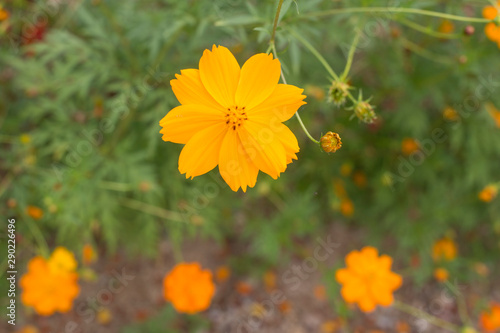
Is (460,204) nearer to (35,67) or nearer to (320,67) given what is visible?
(320,67)

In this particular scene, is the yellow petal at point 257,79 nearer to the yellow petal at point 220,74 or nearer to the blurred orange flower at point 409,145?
the yellow petal at point 220,74

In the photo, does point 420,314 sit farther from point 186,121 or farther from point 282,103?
point 186,121

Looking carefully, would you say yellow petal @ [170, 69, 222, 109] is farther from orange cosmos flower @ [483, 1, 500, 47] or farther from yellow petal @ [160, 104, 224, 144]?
orange cosmos flower @ [483, 1, 500, 47]

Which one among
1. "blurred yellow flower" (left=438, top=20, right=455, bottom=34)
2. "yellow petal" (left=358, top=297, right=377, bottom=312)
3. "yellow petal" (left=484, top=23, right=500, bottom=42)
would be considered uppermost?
"blurred yellow flower" (left=438, top=20, right=455, bottom=34)

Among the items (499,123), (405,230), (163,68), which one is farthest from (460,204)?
(163,68)

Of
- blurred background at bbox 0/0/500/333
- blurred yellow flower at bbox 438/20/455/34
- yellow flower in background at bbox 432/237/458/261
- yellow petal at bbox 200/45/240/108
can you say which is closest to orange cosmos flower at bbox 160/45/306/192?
yellow petal at bbox 200/45/240/108

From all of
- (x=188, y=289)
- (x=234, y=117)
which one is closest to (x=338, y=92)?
(x=234, y=117)
